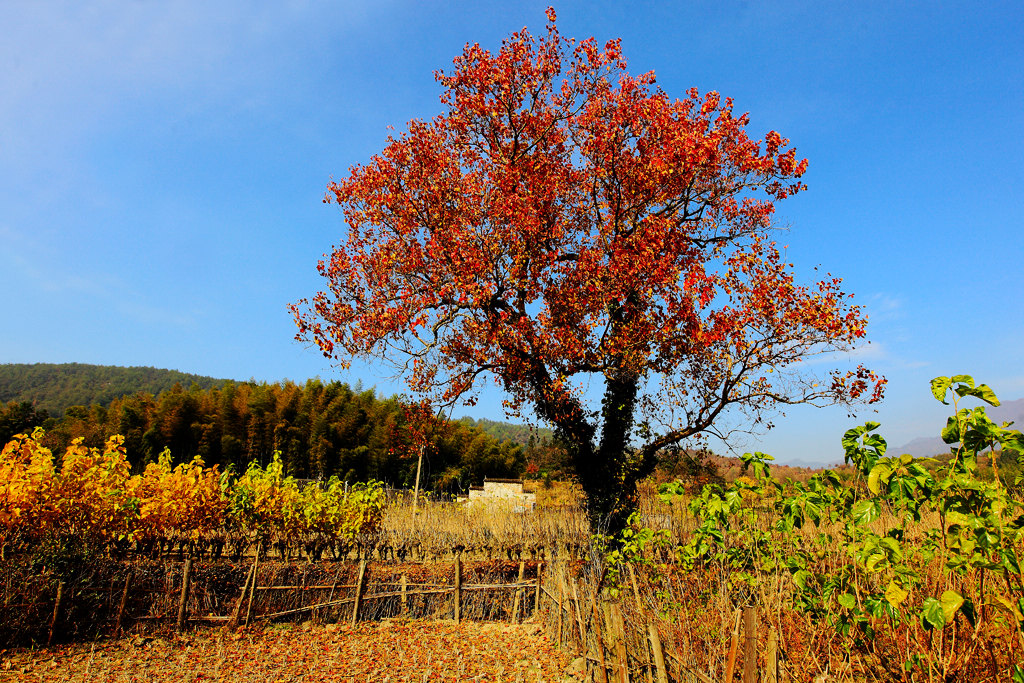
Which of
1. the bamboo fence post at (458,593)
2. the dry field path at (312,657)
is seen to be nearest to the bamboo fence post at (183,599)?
the dry field path at (312,657)

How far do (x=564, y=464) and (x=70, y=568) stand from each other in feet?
28.5

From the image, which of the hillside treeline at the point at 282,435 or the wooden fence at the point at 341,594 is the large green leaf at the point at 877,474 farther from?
the hillside treeline at the point at 282,435

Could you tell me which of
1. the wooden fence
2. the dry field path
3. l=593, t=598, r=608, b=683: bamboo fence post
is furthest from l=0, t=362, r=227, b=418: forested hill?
l=593, t=598, r=608, b=683: bamboo fence post

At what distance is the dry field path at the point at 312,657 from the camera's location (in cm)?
696

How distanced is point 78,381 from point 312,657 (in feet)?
393

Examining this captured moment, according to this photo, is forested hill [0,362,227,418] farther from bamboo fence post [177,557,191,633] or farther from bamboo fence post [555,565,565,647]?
bamboo fence post [555,565,565,647]

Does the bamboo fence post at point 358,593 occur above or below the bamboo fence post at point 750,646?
below

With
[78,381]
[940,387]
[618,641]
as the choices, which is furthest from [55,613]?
[78,381]

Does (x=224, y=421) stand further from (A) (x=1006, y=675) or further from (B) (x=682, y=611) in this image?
(A) (x=1006, y=675)

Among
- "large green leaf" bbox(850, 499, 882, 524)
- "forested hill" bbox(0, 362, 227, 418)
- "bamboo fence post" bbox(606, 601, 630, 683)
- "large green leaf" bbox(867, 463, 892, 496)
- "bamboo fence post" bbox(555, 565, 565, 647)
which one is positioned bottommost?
"bamboo fence post" bbox(555, 565, 565, 647)

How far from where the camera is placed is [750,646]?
2555mm

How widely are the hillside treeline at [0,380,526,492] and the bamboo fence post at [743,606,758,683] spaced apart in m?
31.4

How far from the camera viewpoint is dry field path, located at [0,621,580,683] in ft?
22.8

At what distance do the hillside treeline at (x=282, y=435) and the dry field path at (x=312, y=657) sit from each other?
24.4 meters
